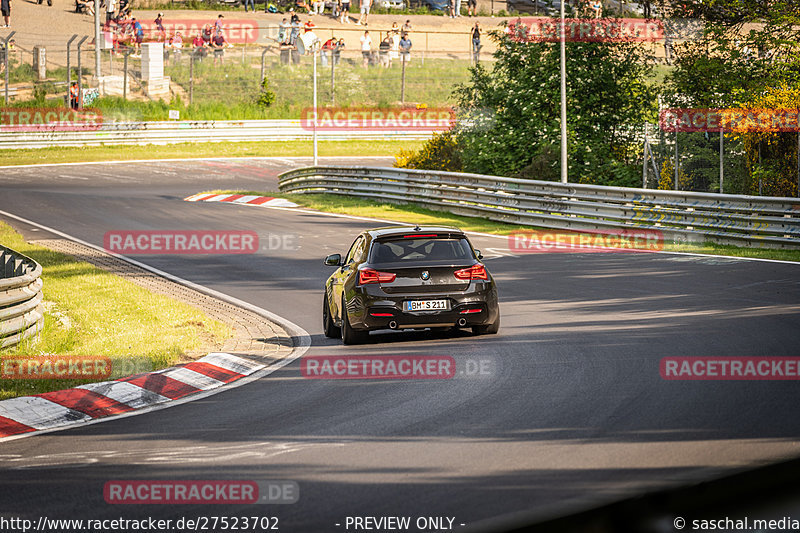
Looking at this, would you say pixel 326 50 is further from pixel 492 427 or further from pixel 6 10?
pixel 492 427

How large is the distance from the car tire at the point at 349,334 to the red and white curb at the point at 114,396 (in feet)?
4.63

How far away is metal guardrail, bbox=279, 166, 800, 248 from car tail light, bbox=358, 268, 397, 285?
38.1ft

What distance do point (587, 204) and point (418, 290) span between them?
45.9 feet

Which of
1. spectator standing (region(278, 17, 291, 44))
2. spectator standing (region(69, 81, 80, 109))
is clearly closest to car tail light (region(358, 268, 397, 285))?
spectator standing (region(69, 81, 80, 109))

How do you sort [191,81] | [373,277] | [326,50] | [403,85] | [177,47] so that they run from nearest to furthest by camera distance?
[373,277] < [191,81] < [177,47] < [403,85] < [326,50]

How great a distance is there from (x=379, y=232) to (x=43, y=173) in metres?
33.5

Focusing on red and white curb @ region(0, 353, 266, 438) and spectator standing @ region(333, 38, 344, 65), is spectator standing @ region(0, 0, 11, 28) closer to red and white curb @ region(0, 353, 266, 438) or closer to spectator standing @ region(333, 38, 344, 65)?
spectator standing @ region(333, 38, 344, 65)

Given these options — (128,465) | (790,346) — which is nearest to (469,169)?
(790,346)

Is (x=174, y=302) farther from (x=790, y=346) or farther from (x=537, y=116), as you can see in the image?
(x=537, y=116)

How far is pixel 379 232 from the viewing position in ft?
43.3

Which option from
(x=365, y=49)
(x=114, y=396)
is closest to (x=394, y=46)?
(x=365, y=49)

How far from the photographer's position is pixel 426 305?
12.1m

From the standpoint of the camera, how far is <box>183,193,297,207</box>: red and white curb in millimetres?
33250

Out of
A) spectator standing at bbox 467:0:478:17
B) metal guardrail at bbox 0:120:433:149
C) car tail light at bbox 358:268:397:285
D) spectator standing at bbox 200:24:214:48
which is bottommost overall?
car tail light at bbox 358:268:397:285
